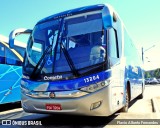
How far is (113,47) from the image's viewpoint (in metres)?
7.62

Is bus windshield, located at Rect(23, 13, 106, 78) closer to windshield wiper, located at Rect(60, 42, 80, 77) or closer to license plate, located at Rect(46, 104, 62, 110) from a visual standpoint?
windshield wiper, located at Rect(60, 42, 80, 77)

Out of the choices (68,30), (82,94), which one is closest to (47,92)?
(82,94)

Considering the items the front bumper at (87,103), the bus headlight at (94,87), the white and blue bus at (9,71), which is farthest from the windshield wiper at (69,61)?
the white and blue bus at (9,71)

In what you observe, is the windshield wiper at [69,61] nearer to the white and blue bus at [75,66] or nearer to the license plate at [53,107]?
the white and blue bus at [75,66]

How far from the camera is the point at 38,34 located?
809 centimetres

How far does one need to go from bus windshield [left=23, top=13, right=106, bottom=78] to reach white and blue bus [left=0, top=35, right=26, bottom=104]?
3.40 metres

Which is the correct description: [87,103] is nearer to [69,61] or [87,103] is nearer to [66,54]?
[69,61]

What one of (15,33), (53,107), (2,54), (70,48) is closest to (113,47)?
(70,48)

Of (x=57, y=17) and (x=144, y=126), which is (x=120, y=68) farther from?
(x=57, y=17)

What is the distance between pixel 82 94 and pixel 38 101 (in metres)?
1.16

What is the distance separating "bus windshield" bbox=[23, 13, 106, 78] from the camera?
6816 mm

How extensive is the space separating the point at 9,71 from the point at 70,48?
4.90 meters

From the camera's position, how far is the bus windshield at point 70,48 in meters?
6.82

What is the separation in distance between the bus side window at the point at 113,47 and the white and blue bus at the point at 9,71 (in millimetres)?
4778
